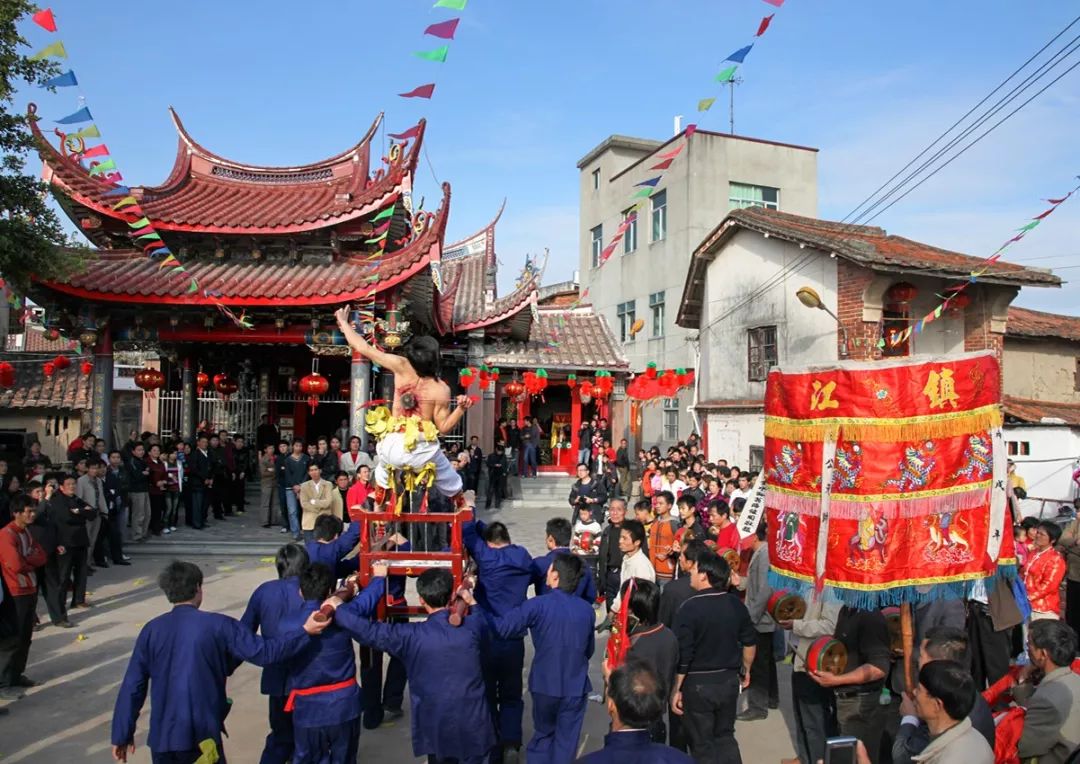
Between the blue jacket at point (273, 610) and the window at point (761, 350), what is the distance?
13870 millimetres

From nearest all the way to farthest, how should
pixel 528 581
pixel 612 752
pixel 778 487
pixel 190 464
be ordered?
pixel 612 752
pixel 778 487
pixel 528 581
pixel 190 464

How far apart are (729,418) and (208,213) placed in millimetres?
11857

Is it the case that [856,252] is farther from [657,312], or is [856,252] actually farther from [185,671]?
[185,671]

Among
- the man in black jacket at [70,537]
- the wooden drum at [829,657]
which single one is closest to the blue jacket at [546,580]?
the wooden drum at [829,657]

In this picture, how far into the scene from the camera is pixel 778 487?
4461mm

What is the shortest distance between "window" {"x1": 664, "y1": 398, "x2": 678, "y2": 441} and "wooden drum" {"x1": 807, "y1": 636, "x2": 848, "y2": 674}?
20314mm

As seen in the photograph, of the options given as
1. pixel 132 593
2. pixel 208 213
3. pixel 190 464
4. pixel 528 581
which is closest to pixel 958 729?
pixel 528 581

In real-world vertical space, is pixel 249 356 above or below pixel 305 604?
above

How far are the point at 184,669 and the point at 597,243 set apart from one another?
1046 inches

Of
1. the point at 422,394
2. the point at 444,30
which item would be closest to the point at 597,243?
the point at 444,30

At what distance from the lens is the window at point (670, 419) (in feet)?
81.0

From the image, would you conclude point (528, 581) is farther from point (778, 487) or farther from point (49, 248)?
point (49, 248)

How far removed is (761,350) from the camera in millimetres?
17141

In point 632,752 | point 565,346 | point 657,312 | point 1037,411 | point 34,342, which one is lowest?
point 632,752
